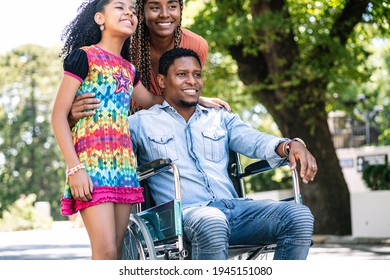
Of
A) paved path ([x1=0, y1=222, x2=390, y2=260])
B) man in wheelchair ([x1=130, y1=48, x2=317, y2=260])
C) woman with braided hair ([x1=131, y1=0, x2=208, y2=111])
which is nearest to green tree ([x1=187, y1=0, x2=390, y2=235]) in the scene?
paved path ([x1=0, y1=222, x2=390, y2=260])

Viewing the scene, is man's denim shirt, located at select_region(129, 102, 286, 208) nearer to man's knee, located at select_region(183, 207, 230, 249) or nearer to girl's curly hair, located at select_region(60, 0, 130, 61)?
man's knee, located at select_region(183, 207, 230, 249)

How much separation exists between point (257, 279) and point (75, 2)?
175 cm

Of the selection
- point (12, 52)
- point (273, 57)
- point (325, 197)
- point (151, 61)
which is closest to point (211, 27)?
point (273, 57)

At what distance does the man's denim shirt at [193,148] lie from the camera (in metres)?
4.04

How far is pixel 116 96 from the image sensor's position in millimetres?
3658

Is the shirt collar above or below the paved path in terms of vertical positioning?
above

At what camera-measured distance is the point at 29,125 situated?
3838 cm

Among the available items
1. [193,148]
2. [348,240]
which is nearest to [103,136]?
[193,148]

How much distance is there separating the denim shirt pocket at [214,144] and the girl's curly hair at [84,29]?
1.96 feet

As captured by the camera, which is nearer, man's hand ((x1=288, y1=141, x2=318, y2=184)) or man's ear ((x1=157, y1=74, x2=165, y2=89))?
man's hand ((x1=288, y1=141, x2=318, y2=184))

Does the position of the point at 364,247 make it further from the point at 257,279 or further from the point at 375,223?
the point at 257,279

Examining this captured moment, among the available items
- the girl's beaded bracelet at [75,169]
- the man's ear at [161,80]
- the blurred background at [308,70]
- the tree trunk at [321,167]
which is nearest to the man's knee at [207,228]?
the girl's beaded bracelet at [75,169]

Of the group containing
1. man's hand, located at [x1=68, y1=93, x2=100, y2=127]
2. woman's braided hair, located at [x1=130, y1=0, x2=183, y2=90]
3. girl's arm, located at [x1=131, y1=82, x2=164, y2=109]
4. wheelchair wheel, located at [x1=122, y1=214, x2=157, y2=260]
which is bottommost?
Answer: wheelchair wheel, located at [x1=122, y1=214, x2=157, y2=260]

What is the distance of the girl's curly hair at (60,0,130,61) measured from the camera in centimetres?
391
